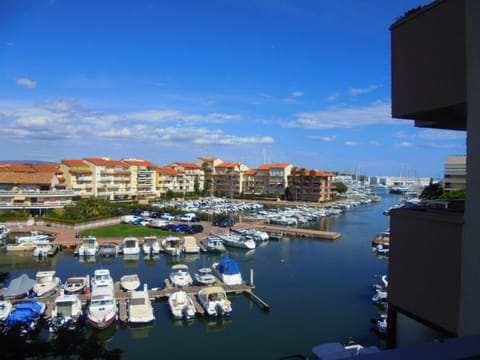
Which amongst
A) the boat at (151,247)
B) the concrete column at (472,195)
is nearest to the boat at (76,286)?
the boat at (151,247)

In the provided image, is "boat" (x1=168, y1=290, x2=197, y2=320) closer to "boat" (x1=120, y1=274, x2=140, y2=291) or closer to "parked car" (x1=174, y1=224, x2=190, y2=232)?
"boat" (x1=120, y1=274, x2=140, y2=291)

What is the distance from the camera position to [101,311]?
625 inches

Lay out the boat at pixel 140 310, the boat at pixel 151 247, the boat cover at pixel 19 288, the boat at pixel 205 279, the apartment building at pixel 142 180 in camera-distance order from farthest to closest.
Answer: the apartment building at pixel 142 180 → the boat at pixel 151 247 → the boat at pixel 205 279 → the boat cover at pixel 19 288 → the boat at pixel 140 310

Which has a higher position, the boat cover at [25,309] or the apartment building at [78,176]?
the apartment building at [78,176]

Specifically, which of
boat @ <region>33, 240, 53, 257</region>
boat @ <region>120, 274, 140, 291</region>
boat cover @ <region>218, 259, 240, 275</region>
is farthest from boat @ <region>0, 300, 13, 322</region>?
boat @ <region>33, 240, 53, 257</region>

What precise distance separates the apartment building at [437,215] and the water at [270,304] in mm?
9637

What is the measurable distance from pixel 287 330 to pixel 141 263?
14.7 m

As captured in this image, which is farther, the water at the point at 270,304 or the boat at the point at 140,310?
the boat at the point at 140,310

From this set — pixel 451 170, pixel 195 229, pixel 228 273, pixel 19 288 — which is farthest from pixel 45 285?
pixel 451 170

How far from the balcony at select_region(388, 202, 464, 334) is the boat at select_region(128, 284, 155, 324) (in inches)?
501

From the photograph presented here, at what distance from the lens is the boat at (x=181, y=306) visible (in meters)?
16.8

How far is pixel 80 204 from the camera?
134 feet

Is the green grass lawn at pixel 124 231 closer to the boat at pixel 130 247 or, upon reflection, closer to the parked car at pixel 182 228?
the parked car at pixel 182 228

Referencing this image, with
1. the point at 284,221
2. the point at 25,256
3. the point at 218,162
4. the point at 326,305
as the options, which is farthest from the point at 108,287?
the point at 218,162
